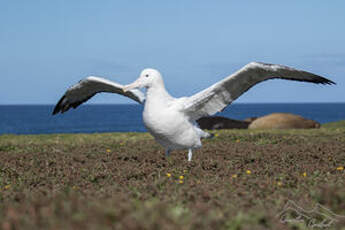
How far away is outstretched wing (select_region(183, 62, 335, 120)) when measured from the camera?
773cm

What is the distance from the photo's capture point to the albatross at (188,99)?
759cm

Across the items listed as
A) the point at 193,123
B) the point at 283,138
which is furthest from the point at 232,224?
the point at 283,138

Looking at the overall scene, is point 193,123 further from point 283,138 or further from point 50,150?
point 283,138

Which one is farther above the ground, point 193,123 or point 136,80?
point 136,80

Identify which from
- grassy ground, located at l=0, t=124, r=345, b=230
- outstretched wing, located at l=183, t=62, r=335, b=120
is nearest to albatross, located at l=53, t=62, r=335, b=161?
outstretched wing, located at l=183, t=62, r=335, b=120

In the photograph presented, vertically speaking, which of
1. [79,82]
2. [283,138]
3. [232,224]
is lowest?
[283,138]

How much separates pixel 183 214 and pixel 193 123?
17.6 ft

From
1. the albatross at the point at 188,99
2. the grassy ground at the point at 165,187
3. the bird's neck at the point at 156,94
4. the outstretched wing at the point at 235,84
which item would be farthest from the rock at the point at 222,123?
the bird's neck at the point at 156,94

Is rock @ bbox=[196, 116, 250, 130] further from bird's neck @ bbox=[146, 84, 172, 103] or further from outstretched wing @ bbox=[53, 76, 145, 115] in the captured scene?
bird's neck @ bbox=[146, 84, 172, 103]

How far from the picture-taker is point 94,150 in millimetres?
10477

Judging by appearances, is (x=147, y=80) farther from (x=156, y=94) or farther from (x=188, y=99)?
(x=188, y=99)

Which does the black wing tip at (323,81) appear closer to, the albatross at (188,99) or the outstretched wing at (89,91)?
the albatross at (188,99)

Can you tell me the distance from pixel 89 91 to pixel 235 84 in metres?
3.52

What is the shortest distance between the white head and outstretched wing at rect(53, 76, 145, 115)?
3.68 ft
